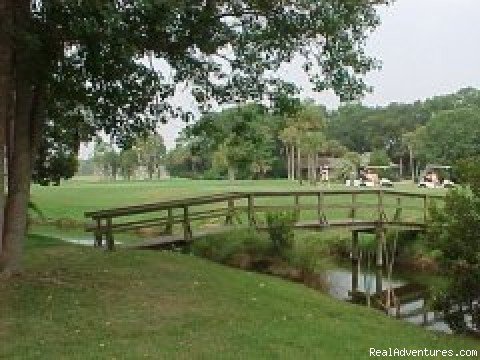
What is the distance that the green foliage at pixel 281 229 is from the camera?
23891 mm

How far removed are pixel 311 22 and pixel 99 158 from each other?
136988 mm

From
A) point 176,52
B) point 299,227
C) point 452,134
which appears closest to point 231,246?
point 299,227

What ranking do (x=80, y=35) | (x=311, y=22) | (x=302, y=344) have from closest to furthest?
(x=302, y=344) < (x=80, y=35) < (x=311, y=22)

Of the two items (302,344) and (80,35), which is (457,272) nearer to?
(302,344)

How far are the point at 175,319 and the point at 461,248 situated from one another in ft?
20.0

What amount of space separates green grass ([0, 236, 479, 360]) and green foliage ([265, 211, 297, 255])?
261 inches

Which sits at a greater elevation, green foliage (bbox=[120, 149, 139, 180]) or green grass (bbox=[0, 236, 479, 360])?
green foliage (bbox=[120, 149, 139, 180])

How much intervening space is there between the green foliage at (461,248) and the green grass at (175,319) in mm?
1041

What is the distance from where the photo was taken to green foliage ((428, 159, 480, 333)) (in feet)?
47.8

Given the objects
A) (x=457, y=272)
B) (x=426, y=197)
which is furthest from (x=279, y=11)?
(x=426, y=197)

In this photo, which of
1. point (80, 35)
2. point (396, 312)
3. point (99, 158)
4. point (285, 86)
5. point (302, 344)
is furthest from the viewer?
point (99, 158)

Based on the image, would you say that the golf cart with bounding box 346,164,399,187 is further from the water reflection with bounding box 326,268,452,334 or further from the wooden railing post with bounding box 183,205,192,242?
the wooden railing post with bounding box 183,205,192,242

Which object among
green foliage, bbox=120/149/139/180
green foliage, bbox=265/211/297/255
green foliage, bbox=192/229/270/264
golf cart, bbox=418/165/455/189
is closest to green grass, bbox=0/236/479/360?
green foliage, bbox=265/211/297/255

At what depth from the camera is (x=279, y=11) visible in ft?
47.2
